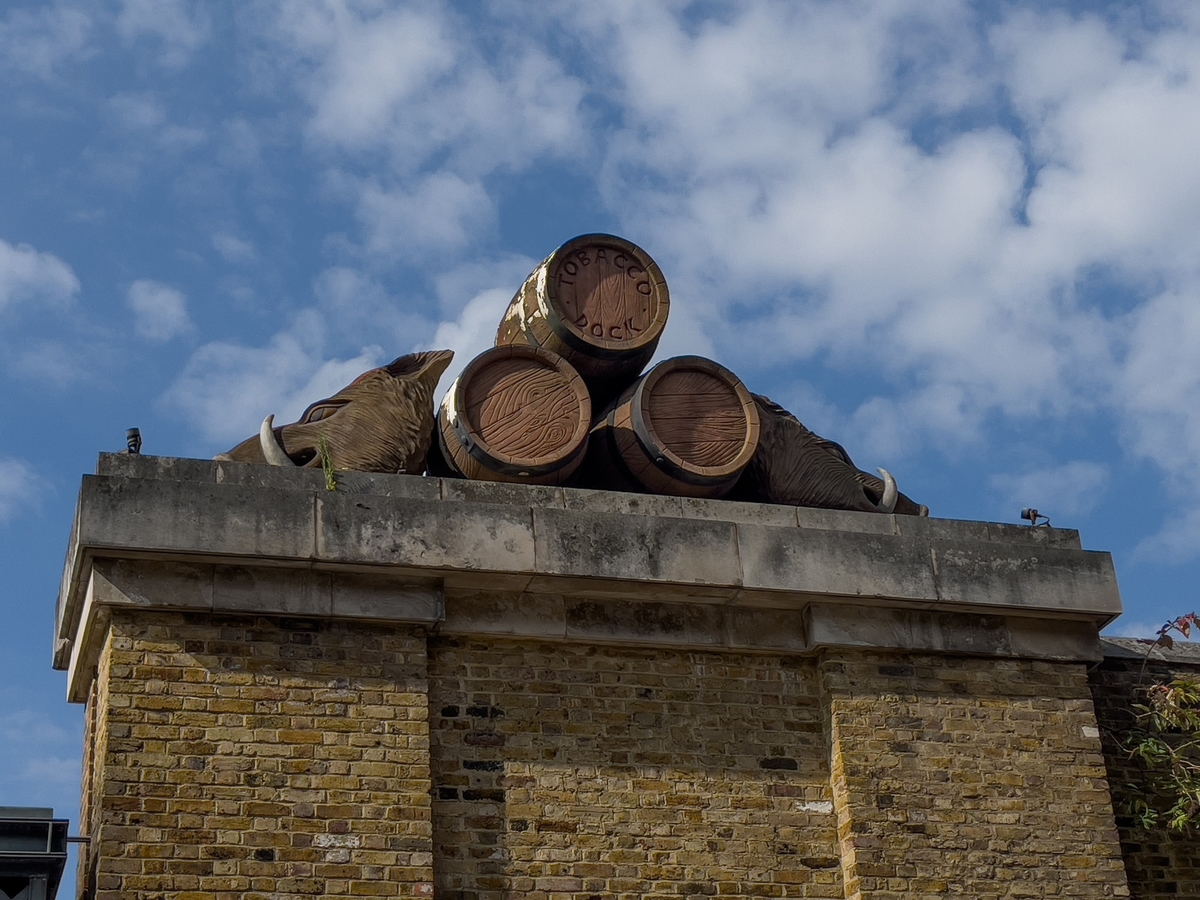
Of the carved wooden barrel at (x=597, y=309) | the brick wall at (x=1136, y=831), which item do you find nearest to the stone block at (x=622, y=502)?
the carved wooden barrel at (x=597, y=309)

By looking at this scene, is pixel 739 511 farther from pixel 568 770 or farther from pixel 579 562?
pixel 568 770

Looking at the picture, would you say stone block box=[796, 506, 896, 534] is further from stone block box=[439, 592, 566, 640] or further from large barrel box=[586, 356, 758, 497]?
stone block box=[439, 592, 566, 640]

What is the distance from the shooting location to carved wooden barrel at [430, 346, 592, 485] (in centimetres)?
1006

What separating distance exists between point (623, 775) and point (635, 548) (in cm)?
124

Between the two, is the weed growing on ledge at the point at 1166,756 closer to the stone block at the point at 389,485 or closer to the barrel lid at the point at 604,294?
the barrel lid at the point at 604,294

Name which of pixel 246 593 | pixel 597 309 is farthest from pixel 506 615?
pixel 597 309

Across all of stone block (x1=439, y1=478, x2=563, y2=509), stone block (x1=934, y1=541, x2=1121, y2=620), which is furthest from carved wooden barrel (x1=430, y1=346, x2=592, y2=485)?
stone block (x1=934, y1=541, x2=1121, y2=620)

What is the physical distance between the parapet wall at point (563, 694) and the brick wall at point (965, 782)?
0.02 meters

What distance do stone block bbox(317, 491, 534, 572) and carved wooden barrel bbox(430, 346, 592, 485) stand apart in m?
A: 0.54

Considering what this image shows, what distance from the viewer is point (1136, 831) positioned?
34.9 ft

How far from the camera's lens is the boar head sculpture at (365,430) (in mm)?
9859

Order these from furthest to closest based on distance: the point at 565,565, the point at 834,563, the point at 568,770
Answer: the point at 834,563
the point at 565,565
the point at 568,770

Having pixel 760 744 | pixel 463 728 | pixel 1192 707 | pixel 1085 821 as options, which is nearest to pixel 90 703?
pixel 463 728

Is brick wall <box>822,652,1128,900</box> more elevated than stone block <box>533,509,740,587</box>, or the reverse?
stone block <box>533,509,740,587</box>
